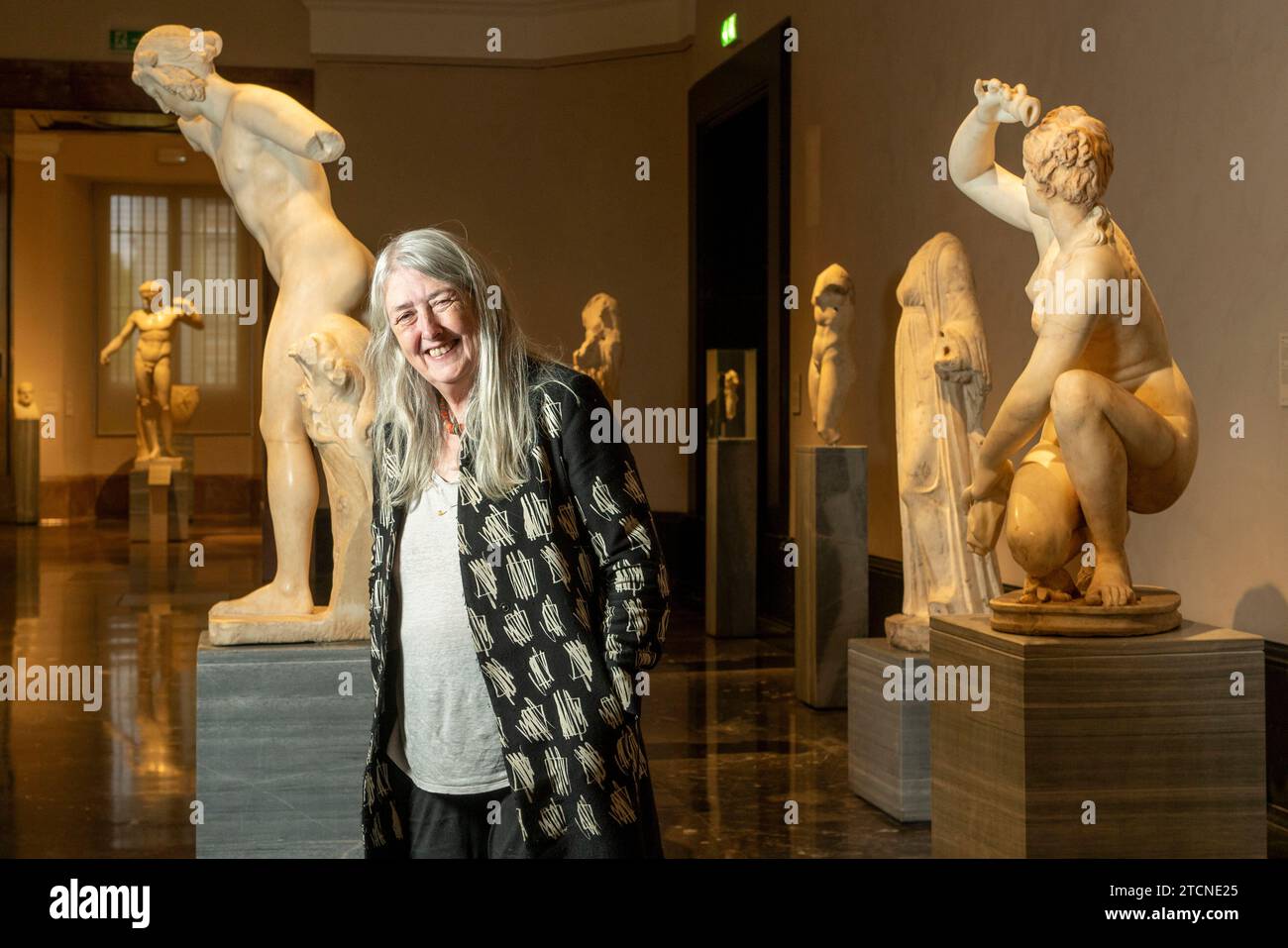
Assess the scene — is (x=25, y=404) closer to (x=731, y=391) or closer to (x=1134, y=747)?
(x=731, y=391)

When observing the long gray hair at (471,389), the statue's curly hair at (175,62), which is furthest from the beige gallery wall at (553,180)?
the long gray hair at (471,389)

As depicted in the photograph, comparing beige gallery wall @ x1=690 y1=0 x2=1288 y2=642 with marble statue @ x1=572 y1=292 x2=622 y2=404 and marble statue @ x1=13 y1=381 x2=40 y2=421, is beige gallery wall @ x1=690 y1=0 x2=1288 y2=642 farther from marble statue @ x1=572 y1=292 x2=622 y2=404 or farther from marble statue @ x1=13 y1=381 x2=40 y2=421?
marble statue @ x1=13 y1=381 x2=40 y2=421

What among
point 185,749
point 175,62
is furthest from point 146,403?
point 175,62

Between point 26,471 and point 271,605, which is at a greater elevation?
point 26,471

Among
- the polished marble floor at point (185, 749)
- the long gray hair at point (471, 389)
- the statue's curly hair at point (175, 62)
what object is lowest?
A: the polished marble floor at point (185, 749)

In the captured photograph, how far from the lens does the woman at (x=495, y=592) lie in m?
2.32

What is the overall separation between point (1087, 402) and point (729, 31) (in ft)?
27.6

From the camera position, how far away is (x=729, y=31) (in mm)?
11453

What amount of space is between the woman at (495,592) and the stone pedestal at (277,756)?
2106mm

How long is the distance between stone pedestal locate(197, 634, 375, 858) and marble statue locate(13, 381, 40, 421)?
51.8 feet

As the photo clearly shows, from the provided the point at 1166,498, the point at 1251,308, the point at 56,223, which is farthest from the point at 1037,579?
the point at 56,223

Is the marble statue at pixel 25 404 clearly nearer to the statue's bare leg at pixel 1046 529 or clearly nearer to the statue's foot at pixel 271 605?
the statue's foot at pixel 271 605

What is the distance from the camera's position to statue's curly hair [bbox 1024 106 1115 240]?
3697mm

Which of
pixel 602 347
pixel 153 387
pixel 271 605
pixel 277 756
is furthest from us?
pixel 153 387
